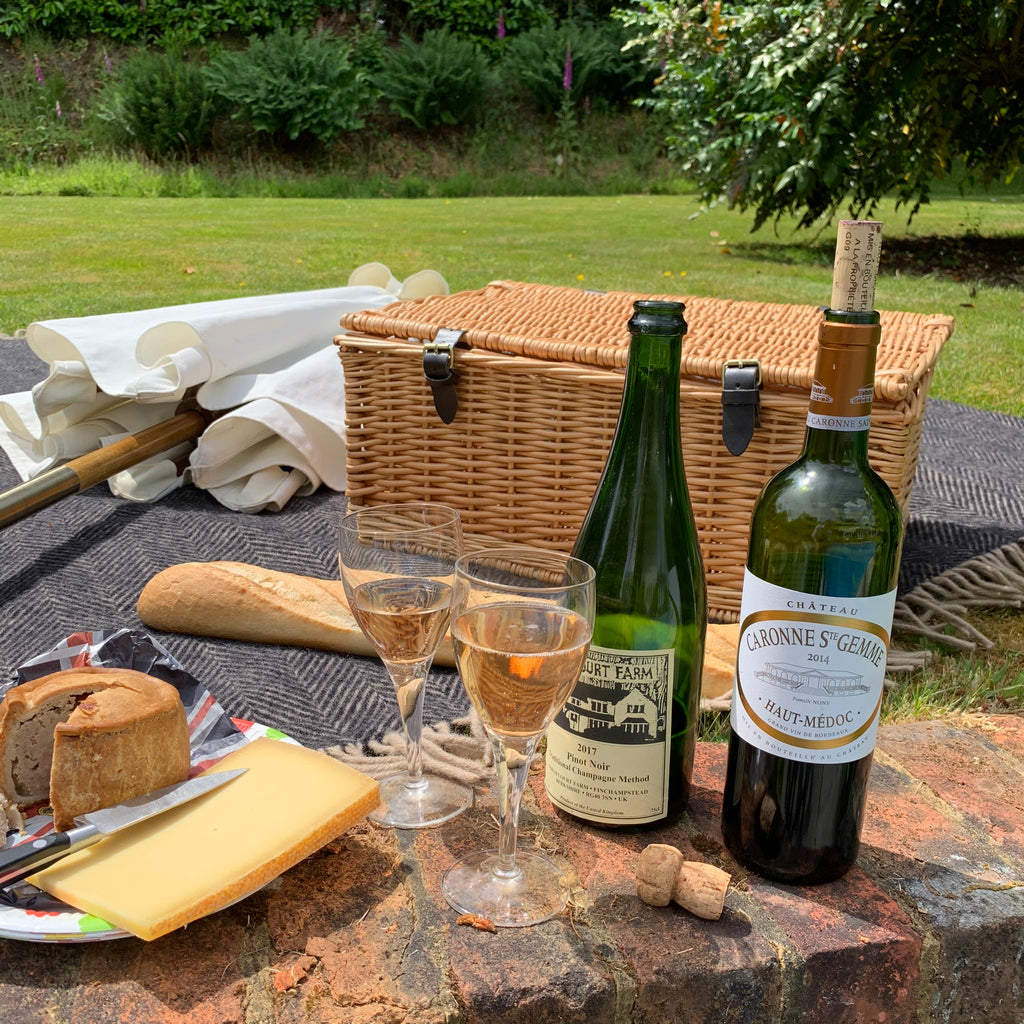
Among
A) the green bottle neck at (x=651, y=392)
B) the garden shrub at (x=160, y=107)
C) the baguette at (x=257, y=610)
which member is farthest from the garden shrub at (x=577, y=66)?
the green bottle neck at (x=651, y=392)

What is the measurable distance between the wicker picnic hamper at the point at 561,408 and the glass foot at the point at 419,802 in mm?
995

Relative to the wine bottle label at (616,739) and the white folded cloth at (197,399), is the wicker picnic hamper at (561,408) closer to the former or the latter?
the white folded cloth at (197,399)

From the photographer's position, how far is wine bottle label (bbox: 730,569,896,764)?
3.04ft

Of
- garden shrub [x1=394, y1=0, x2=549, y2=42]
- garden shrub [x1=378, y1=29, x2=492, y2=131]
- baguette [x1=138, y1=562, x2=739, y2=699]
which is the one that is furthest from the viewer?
garden shrub [x1=394, y1=0, x2=549, y2=42]

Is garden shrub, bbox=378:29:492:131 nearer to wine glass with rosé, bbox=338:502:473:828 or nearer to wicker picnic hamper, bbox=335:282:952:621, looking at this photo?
wicker picnic hamper, bbox=335:282:952:621

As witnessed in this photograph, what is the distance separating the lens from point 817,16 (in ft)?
19.8

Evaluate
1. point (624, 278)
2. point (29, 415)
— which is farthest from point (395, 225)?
point (29, 415)

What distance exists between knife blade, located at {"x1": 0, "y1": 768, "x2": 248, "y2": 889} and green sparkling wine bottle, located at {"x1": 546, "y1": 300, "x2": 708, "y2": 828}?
1.26 feet

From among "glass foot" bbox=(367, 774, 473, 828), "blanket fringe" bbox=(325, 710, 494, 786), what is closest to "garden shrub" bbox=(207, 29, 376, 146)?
"blanket fringe" bbox=(325, 710, 494, 786)

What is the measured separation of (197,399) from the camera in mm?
2758

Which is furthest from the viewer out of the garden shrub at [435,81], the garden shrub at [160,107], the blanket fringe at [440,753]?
the garden shrub at [435,81]

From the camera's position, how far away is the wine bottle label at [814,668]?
0.93 metres

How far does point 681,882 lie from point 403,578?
0.44 meters

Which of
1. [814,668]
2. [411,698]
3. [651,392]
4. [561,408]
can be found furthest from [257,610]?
[814,668]
